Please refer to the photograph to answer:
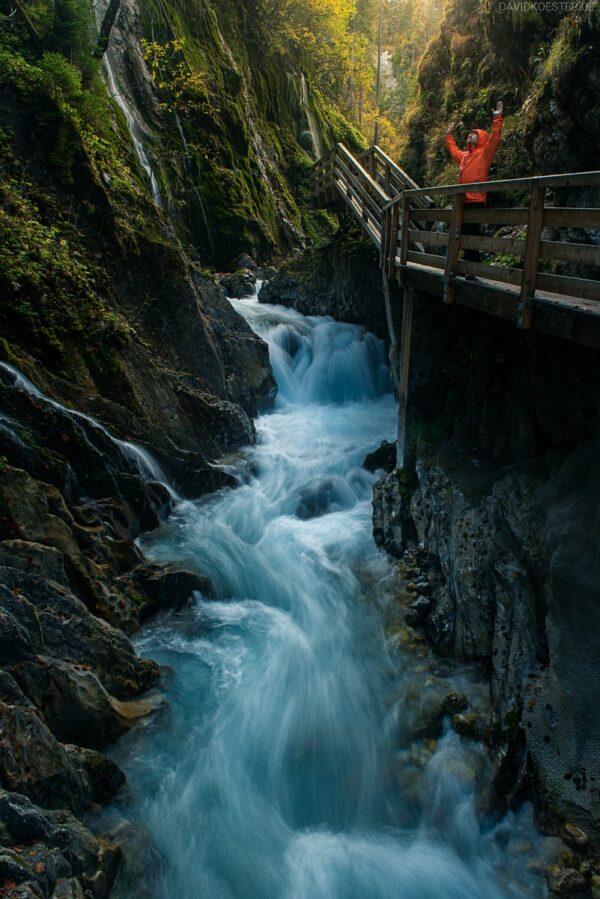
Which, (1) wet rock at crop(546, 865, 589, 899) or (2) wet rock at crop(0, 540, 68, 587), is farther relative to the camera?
(2) wet rock at crop(0, 540, 68, 587)

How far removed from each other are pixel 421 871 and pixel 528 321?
4620 mm

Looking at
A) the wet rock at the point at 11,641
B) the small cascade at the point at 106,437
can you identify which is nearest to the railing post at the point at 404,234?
the small cascade at the point at 106,437

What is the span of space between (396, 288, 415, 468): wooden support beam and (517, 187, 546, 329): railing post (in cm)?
367

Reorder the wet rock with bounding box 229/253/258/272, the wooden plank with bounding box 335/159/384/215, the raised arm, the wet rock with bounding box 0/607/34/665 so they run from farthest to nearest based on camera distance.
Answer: the wet rock with bounding box 229/253/258/272, the wooden plank with bounding box 335/159/384/215, the raised arm, the wet rock with bounding box 0/607/34/665

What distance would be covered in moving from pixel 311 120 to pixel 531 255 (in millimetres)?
28361

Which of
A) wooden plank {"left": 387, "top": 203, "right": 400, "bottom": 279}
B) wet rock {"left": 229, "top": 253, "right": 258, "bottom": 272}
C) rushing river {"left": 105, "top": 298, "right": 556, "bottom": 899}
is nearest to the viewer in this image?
rushing river {"left": 105, "top": 298, "right": 556, "bottom": 899}

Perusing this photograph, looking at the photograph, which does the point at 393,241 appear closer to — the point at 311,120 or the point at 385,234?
the point at 385,234

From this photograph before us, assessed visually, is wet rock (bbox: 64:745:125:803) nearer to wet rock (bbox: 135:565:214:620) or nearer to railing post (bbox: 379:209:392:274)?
wet rock (bbox: 135:565:214:620)

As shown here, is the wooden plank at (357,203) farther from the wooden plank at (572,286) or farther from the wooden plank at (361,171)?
the wooden plank at (572,286)

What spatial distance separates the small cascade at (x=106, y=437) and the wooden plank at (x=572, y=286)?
19.7 ft

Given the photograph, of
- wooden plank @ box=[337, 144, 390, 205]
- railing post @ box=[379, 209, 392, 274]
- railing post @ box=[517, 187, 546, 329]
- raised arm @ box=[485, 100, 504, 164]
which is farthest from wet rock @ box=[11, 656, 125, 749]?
wooden plank @ box=[337, 144, 390, 205]

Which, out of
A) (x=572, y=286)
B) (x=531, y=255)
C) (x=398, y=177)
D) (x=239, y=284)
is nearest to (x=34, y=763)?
(x=572, y=286)

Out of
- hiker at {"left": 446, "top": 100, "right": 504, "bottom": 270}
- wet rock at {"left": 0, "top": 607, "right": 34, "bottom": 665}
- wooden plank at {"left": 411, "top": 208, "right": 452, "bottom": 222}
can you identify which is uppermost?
hiker at {"left": 446, "top": 100, "right": 504, "bottom": 270}

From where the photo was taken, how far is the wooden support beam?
8625 millimetres
